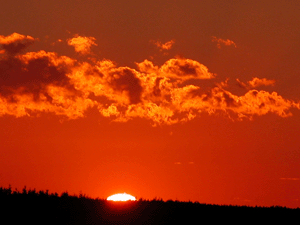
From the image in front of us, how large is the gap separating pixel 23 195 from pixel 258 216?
14.0m

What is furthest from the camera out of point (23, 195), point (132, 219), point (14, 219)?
point (23, 195)

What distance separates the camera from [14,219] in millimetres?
26578

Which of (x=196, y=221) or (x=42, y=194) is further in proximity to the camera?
(x=42, y=194)

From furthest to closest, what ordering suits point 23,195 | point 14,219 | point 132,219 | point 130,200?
point 130,200, point 23,195, point 132,219, point 14,219

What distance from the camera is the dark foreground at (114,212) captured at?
27344 millimetres

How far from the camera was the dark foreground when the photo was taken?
2734cm

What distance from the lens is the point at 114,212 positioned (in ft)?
95.7

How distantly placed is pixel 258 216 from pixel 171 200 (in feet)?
18.9

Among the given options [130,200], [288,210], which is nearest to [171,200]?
[130,200]

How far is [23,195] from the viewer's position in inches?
1215

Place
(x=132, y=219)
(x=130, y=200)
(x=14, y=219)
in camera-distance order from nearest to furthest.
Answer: (x=14, y=219) → (x=132, y=219) → (x=130, y=200)

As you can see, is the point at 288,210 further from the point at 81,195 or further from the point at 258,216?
the point at 81,195

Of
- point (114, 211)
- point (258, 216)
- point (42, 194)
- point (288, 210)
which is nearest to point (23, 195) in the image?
point (42, 194)

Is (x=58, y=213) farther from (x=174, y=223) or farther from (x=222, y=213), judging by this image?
(x=222, y=213)
